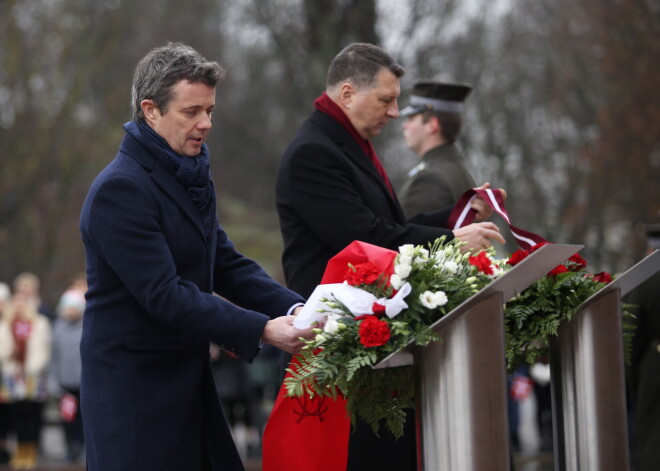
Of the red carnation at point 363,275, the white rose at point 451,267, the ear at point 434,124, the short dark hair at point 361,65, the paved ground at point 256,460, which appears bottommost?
the red carnation at point 363,275

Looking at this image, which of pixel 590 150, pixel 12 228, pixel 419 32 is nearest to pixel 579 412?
→ pixel 419 32

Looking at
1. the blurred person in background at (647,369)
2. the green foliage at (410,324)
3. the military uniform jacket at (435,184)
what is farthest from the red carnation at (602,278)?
the blurred person in background at (647,369)

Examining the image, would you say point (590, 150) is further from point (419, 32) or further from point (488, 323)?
point (488, 323)

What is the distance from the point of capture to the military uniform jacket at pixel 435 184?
5.92 meters

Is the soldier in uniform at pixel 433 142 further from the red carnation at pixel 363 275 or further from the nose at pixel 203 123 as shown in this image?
the red carnation at pixel 363 275

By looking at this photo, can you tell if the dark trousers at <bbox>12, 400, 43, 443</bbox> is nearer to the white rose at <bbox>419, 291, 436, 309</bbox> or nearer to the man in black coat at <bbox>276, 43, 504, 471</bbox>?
the man in black coat at <bbox>276, 43, 504, 471</bbox>

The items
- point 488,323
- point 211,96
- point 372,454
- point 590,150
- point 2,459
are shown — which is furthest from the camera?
point 590,150

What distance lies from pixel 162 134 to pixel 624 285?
1.70 meters

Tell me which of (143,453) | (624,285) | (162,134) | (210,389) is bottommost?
(143,453)

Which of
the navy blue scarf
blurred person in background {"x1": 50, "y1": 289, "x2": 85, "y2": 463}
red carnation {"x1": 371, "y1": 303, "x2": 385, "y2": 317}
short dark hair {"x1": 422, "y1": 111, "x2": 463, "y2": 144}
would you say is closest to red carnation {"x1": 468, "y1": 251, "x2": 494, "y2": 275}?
red carnation {"x1": 371, "y1": 303, "x2": 385, "y2": 317}

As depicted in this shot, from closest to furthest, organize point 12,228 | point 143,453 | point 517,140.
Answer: point 143,453 → point 517,140 → point 12,228

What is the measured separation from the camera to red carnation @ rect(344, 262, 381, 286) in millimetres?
3596

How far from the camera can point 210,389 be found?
4.03 m

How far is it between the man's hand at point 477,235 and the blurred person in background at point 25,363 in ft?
31.7
